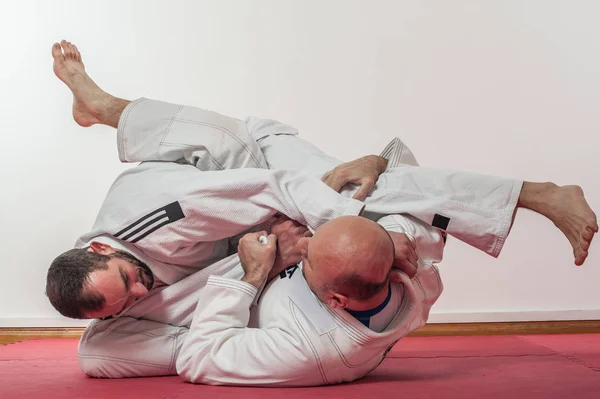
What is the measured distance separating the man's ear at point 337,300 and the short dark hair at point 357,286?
0.06ft

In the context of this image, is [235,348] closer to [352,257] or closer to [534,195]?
[352,257]

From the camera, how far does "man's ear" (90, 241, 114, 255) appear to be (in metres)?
2.04

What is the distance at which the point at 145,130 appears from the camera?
2371 millimetres

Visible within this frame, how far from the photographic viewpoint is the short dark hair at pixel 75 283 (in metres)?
1.90

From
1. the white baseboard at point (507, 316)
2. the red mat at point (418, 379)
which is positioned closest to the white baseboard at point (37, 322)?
the white baseboard at point (507, 316)

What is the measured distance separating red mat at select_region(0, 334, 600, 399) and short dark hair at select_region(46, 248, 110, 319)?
24 centimetres

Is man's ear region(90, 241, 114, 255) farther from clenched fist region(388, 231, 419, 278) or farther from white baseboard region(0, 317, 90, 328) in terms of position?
white baseboard region(0, 317, 90, 328)

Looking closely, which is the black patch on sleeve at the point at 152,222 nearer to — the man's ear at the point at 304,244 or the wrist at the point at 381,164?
the man's ear at the point at 304,244

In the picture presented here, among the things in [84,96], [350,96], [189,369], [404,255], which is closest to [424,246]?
[404,255]

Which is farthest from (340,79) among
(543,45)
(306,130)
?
(543,45)

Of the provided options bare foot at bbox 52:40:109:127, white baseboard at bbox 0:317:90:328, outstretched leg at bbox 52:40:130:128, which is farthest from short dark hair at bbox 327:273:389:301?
white baseboard at bbox 0:317:90:328

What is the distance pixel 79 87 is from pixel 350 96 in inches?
63.1

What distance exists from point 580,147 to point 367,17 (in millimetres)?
1414

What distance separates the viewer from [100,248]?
6.73 ft
